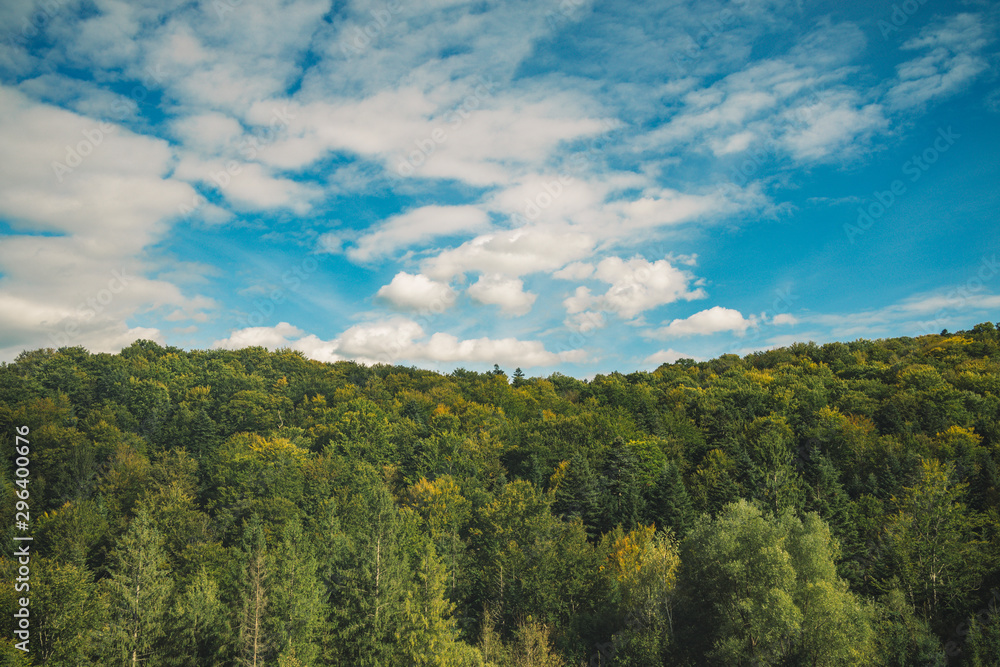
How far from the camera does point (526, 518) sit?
1907 inches

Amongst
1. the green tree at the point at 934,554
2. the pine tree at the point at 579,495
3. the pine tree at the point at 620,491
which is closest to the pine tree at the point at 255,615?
the pine tree at the point at 579,495

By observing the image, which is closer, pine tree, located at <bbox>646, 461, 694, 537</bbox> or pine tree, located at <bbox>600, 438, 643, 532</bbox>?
pine tree, located at <bbox>646, 461, 694, 537</bbox>

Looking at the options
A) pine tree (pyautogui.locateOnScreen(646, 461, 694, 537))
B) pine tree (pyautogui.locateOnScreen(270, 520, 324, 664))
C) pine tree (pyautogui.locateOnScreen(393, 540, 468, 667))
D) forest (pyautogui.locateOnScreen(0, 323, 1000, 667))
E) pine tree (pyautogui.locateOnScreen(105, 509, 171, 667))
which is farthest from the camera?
A: pine tree (pyautogui.locateOnScreen(646, 461, 694, 537))

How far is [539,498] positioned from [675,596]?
62.6 ft

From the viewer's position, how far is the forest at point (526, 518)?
3275 centimetres

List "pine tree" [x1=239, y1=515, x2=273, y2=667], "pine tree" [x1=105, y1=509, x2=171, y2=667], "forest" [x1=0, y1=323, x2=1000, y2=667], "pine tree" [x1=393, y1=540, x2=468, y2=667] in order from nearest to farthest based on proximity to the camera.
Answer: "pine tree" [x1=393, y1=540, x2=468, y2=667] → "pine tree" [x1=105, y1=509, x2=171, y2=667] → "forest" [x1=0, y1=323, x2=1000, y2=667] → "pine tree" [x1=239, y1=515, x2=273, y2=667]

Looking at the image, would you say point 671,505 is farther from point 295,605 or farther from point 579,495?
point 295,605

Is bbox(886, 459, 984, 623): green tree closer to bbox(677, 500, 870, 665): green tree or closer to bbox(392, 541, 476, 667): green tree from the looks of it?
bbox(677, 500, 870, 665): green tree

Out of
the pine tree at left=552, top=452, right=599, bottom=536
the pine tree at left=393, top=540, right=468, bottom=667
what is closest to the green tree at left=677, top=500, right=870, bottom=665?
the pine tree at left=393, top=540, right=468, bottom=667

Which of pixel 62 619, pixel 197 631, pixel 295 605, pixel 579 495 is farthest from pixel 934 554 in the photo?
pixel 62 619

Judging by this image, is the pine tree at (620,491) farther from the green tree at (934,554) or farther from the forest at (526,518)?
the green tree at (934,554)

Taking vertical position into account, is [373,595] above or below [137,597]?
below

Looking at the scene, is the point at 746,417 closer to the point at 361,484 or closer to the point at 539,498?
the point at 539,498

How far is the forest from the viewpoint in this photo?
32750mm
